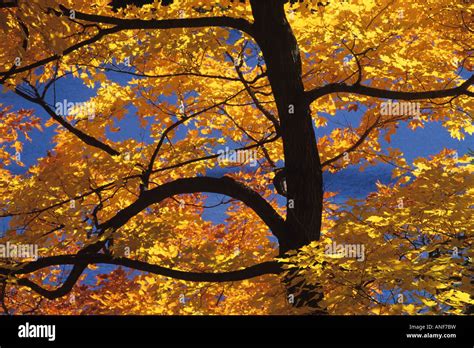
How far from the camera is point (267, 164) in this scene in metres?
9.77

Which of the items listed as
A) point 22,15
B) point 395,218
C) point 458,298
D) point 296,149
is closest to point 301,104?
point 296,149

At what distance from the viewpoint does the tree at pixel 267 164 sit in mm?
Result: 5652

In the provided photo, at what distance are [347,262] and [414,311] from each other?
3.20 ft

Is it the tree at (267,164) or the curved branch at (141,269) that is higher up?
the tree at (267,164)

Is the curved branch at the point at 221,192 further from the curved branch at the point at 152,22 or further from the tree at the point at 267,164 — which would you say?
the curved branch at the point at 152,22

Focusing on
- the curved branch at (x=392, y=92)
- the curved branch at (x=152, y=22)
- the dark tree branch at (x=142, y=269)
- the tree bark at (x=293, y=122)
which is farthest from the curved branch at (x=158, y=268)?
the curved branch at (x=152, y=22)

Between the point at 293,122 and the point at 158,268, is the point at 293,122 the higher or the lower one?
the higher one

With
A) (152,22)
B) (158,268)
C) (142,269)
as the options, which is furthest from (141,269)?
(152,22)

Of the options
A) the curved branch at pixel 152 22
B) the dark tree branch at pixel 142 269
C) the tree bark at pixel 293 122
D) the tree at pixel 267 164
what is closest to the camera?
the tree at pixel 267 164

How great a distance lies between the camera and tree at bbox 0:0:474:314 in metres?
5.65

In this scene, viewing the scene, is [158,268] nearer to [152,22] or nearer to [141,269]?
[141,269]

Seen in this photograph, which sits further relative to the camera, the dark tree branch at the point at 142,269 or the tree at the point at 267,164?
the dark tree branch at the point at 142,269

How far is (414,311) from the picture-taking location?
4.45 m

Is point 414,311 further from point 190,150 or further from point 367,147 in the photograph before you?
point 367,147
